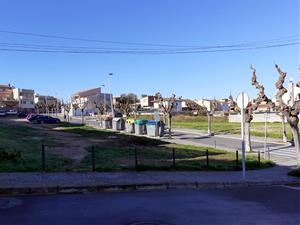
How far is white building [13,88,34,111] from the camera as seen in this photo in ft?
475

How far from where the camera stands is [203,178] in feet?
45.3

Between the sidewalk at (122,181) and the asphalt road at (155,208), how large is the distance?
64cm

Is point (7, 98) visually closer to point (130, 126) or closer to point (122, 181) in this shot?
point (130, 126)

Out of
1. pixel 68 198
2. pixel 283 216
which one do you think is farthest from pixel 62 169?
pixel 283 216

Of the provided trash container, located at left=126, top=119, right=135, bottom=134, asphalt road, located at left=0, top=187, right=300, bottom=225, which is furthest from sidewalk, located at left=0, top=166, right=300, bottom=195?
trash container, located at left=126, top=119, right=135, bottom=134

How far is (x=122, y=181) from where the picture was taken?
490 inches

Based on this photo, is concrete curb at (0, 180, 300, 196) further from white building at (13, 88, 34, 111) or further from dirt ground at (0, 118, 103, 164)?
white building at (13, 88, 34, 111)

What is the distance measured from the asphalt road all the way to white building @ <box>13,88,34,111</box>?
139542mm

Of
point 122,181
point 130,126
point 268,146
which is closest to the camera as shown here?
point 122,181

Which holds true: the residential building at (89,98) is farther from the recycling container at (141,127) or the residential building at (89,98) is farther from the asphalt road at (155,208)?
the asphalt road at (155,208)

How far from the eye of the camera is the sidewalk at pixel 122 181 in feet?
36.4

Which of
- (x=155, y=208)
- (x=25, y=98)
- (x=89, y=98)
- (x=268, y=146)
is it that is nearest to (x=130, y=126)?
(x=268, y=146)

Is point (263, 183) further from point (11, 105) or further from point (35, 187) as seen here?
point (11, 105)

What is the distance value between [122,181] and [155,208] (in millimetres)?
3689
